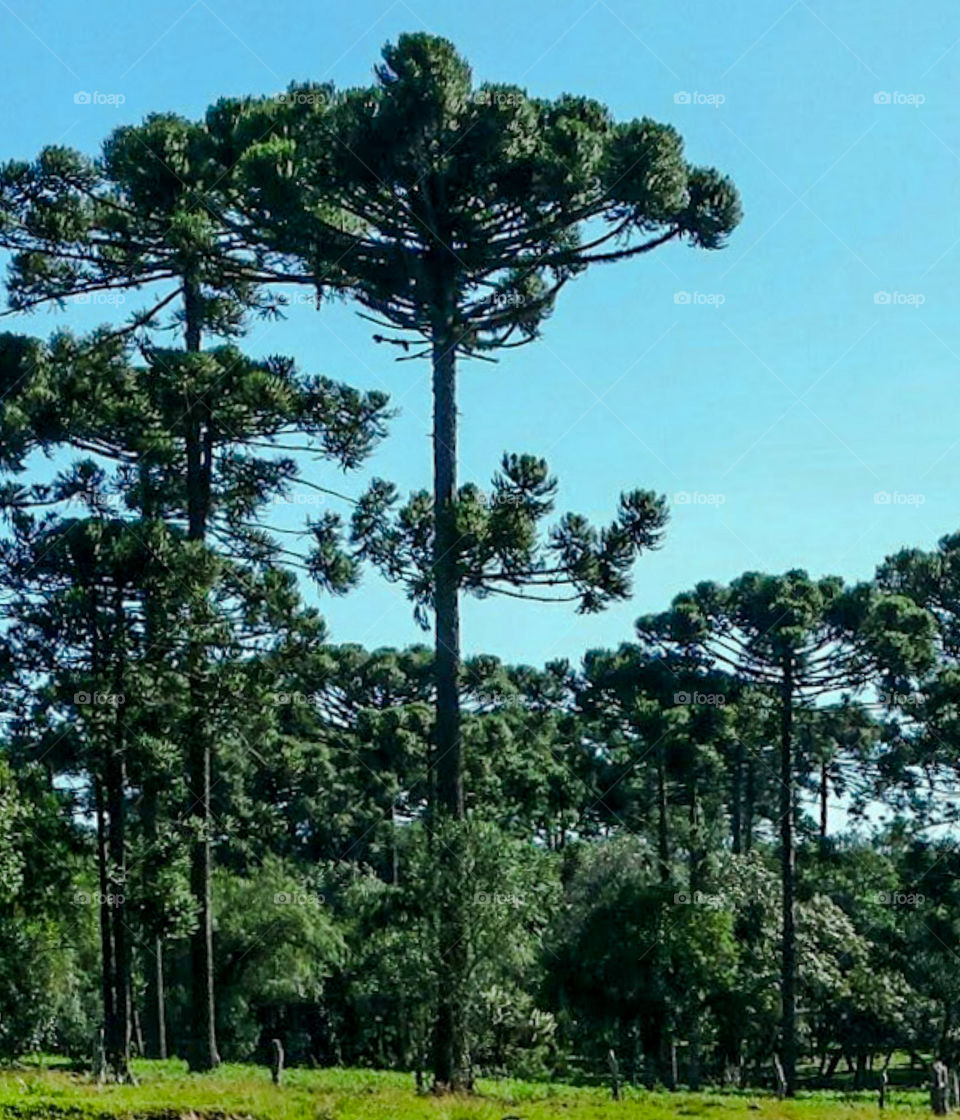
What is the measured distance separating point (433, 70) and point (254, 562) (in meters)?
12.1

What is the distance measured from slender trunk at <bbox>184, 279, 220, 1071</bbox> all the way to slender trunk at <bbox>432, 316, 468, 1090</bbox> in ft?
20.9

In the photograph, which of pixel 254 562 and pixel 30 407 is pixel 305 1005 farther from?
pixel 30 407

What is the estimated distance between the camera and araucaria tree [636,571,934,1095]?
1495 inches

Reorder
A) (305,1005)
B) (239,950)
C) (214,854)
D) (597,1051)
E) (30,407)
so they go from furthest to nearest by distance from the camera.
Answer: (214,854), (305,1005), (239,950), (597,1051), (30,407)

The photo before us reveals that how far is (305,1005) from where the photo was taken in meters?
57.8

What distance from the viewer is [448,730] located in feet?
79.9

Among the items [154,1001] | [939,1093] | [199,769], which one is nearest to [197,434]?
[199,769]

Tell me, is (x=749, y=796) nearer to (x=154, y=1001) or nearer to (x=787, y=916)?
(x=787, y=916)

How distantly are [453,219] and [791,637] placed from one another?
18.0 m

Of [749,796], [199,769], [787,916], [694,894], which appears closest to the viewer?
[199,769]

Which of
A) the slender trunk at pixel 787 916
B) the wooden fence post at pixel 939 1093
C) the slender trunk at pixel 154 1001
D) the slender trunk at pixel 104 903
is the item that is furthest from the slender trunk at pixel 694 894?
the wooden fence post at pixel 939 1093

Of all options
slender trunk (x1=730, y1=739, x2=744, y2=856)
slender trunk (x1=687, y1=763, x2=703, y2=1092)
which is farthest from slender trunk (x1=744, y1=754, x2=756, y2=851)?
slender trunk (x1=687, y1=763, x2=703, y2=1092)

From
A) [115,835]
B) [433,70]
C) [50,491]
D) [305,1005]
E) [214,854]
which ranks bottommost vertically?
[305,1005]

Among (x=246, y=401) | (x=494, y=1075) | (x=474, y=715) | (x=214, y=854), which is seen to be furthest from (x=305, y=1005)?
(x=246, y=401)
